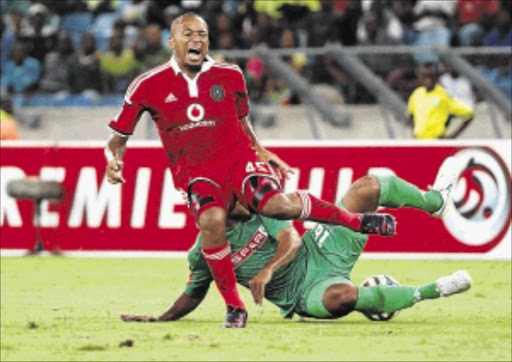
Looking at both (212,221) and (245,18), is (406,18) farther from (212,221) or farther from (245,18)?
(212,221)

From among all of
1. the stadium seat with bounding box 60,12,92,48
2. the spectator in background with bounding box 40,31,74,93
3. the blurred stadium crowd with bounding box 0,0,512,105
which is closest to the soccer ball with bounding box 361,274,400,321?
the blurred stadium crowd with bounding box 0,0,512,105

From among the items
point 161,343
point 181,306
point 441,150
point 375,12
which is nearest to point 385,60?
point 375,12

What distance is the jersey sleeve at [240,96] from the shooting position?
30.3ft

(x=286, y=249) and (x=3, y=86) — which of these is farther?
(x=3, y=86)

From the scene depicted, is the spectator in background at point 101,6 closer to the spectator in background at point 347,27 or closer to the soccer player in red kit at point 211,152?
the spectator in background at point 347,27

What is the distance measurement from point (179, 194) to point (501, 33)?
5.76 meters

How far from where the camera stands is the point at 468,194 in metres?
15.4

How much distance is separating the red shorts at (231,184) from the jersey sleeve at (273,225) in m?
0.26

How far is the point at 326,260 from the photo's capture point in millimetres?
9133

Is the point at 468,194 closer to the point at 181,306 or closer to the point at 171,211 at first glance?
the point at 171,211

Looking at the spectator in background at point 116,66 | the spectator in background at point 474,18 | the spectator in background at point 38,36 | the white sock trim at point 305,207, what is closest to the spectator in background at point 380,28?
the spectator in background at point 474,18

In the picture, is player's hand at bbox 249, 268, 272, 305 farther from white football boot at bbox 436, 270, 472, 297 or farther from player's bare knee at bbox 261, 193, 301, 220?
white football boot at bbox 436, 270, 472, 297

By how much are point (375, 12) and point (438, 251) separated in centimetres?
526

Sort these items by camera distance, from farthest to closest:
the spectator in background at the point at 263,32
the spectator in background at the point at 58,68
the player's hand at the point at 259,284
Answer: the spectator in background at the point at 58,68 → the spectator in background at the point at 263,32 → the player's hand at the point at 259,284
